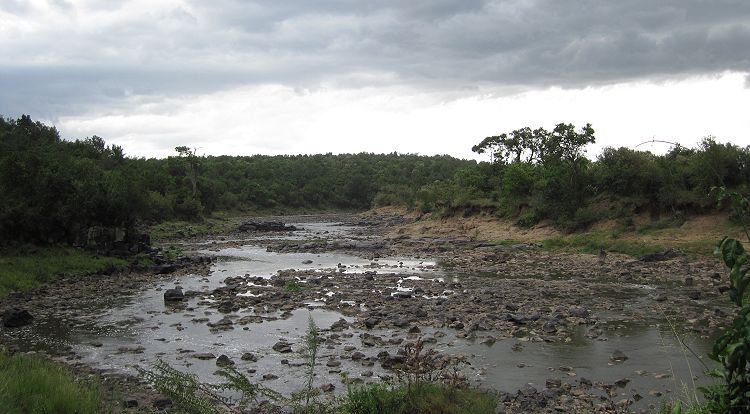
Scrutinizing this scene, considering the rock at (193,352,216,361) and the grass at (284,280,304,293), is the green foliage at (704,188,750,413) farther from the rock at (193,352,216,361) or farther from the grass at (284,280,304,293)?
the grass at (284,280,304,293)

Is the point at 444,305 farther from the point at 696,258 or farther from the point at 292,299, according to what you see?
the point at 696,258

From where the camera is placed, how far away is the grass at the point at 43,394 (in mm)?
9483

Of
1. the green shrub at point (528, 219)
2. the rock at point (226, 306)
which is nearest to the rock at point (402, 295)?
the rock at point (226, 306)

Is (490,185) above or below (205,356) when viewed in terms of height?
above

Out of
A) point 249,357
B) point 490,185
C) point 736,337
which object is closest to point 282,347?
point 249,357

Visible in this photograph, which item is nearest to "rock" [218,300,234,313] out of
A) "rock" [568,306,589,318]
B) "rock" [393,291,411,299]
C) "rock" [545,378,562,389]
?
Answer: "rock" [393,291,411,299]

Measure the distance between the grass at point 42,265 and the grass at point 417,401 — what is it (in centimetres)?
2270

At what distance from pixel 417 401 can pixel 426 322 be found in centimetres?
989

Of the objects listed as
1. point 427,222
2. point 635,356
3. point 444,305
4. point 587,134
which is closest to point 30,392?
point 635,356

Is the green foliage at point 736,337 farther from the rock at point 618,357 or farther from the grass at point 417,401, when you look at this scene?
the rock at point 618,357

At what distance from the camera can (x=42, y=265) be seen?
106 ft

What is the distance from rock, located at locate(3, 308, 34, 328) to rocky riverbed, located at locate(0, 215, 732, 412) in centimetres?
40

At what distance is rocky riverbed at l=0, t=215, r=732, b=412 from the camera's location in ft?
44.9

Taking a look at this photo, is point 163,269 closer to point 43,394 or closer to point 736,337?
point 43,394
